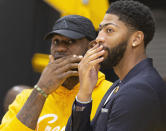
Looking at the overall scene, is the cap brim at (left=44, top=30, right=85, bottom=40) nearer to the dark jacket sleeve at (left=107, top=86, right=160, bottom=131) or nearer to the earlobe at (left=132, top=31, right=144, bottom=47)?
the earlobe at (left=132, top=31, right=144, bottom=47)

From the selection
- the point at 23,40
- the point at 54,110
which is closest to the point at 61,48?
the point at 54,110

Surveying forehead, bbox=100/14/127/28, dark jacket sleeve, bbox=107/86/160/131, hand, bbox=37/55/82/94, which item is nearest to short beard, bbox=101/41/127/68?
forehead, bbox=100/14/127/28

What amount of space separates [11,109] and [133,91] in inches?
68.2

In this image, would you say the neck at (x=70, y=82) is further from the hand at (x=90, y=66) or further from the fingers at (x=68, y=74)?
the hand at (x=90, y=66)

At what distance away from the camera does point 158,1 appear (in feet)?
21.8

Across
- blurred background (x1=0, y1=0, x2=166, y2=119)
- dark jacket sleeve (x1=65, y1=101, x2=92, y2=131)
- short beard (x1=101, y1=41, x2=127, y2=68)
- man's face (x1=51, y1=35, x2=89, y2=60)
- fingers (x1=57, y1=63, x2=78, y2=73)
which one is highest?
short beard (x1=101, y1=41, x2=127, y2=68)

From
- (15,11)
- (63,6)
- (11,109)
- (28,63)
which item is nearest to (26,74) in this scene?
(28,63)

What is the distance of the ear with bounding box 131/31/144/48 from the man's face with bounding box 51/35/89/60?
37.7 inches

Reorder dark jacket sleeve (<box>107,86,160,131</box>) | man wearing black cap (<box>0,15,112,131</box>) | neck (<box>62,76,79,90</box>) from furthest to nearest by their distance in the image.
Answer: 1. neck (<box>62,76,79,90</box>)
2. man wearing black cap (<box>0,15,112,131</box>)
3. dark jacket sleeve (<box>107,86,160,131</box>)

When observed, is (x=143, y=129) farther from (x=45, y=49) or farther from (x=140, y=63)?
(x=45, y=49)

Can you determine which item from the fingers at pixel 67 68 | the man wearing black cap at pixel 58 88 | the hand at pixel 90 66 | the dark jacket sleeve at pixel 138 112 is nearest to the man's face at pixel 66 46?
the man wearing black cap at pixel 58 88

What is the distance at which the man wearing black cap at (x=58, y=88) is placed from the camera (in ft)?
9.91

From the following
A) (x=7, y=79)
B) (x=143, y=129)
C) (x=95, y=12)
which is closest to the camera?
(x=143, y=129)

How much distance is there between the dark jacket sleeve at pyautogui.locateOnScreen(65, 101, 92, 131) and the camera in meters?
2.28
